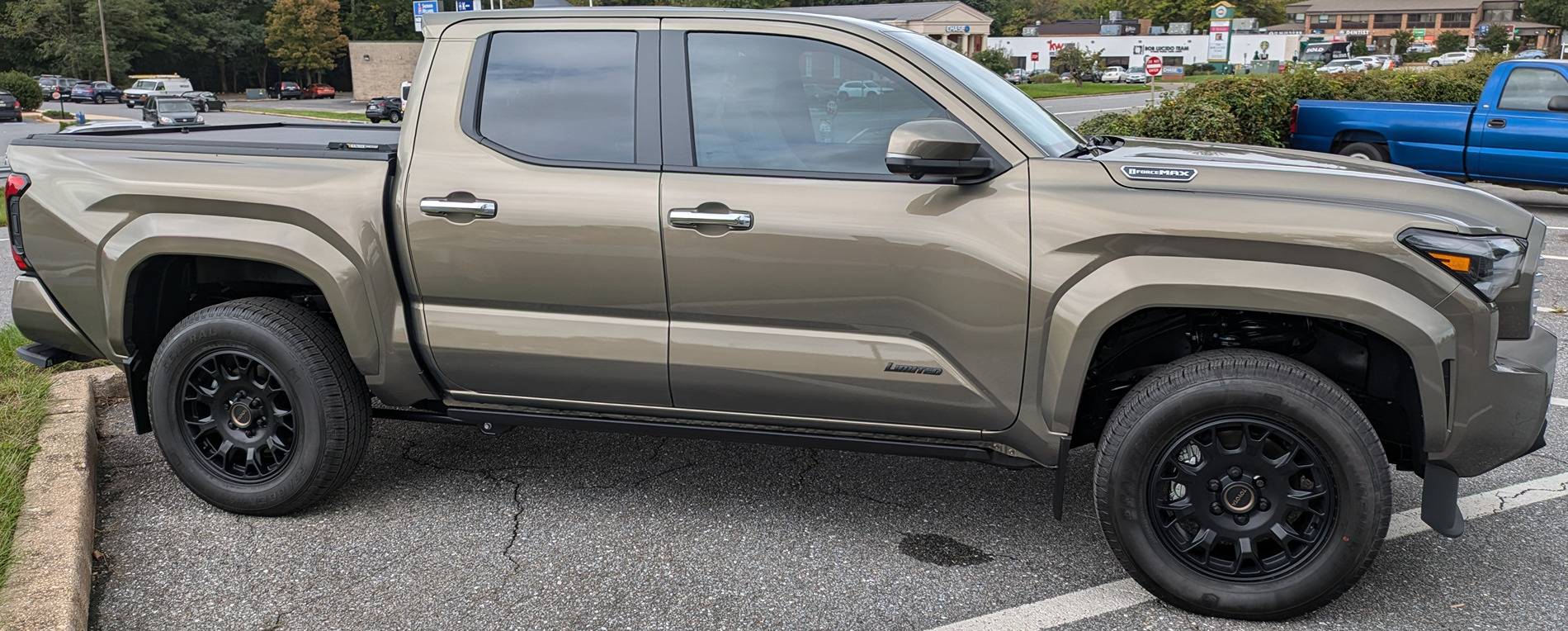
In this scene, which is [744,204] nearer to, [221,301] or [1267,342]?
[1267,342]

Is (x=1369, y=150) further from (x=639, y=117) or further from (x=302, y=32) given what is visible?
(x=302, y=32)

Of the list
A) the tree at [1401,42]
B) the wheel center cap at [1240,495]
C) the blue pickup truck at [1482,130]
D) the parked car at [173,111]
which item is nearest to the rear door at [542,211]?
the wheel center cap at [1240,495]

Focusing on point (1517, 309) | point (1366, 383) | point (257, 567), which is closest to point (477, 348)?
point (257, 567)

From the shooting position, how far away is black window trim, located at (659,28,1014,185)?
3.49 meters

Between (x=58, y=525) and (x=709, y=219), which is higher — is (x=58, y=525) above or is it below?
below

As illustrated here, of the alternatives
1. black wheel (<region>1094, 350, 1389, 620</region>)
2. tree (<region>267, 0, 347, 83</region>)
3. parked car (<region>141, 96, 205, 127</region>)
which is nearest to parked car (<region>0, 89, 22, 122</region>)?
parked car (<region>141, 96, 205, 127</region>)

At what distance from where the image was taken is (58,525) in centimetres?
362

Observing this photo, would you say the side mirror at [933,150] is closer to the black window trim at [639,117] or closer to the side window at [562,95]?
the black window trim at [639,117]

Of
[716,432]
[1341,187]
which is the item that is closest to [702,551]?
[716,432]

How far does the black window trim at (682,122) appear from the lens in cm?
349

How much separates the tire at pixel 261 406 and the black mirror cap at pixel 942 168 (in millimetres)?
2146

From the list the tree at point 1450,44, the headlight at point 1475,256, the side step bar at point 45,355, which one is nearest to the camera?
the headlight at point 1475,256

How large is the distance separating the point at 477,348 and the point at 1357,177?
2810mm

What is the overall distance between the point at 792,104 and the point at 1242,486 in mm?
1796
